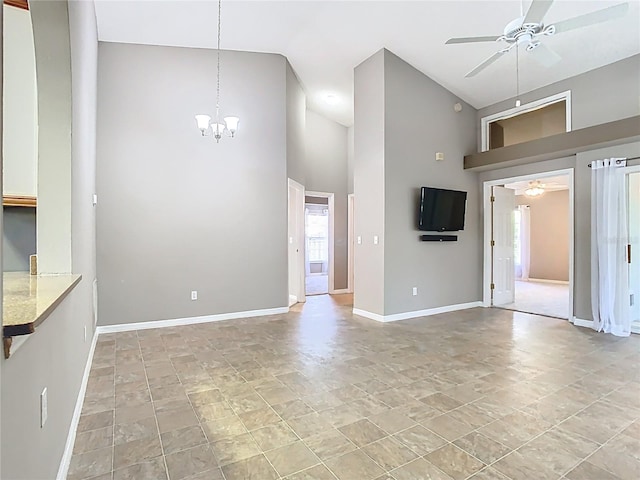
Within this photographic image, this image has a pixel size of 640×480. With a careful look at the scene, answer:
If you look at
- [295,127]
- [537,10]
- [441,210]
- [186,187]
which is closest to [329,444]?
[537,10]

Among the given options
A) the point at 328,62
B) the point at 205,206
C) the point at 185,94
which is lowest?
the point at 205,206

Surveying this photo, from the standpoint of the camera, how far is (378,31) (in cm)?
475

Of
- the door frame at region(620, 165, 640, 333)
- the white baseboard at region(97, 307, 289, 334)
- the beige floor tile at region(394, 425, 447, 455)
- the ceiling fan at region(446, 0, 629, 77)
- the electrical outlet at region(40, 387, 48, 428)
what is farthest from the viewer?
the white baseboard at region(97, 307, 289, 334)

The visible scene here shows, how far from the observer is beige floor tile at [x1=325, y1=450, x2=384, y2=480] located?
5.89 feet

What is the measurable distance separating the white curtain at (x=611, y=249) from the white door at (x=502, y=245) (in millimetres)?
1710

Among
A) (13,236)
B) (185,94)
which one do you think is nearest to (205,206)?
(185,94)

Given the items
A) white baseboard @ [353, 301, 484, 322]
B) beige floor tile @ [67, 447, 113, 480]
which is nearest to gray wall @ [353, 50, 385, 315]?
white baseboard @ [353, 301, 484, 322]

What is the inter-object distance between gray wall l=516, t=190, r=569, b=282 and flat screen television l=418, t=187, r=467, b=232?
5.90 meters

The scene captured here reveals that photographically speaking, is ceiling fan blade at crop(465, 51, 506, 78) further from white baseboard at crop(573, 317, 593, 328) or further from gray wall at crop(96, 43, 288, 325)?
white baseboard at crop(573, 317, 593, 328)

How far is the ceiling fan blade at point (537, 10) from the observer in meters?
2.60

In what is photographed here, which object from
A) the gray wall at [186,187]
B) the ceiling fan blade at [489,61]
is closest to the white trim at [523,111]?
the ceiling fan blade at [489,61]

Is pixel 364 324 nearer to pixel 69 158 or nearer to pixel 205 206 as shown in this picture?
pixel 205 206

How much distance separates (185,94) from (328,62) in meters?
2.27

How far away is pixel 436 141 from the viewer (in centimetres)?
575
